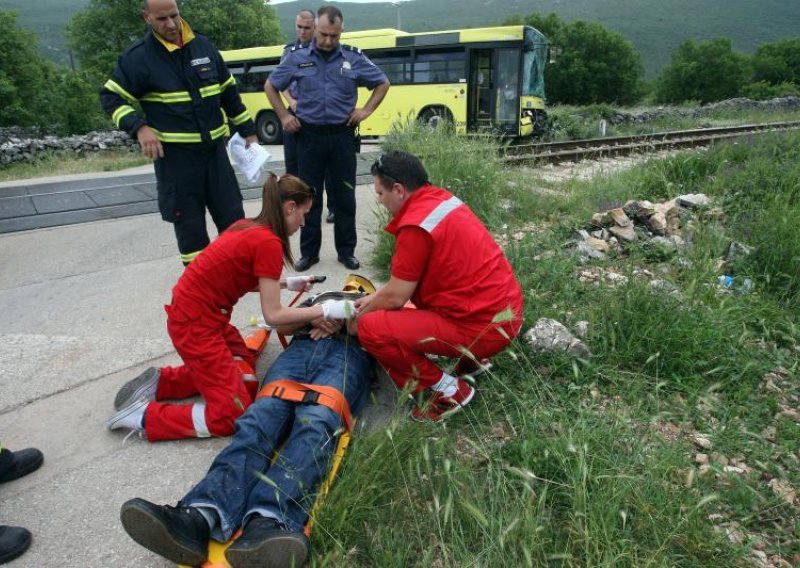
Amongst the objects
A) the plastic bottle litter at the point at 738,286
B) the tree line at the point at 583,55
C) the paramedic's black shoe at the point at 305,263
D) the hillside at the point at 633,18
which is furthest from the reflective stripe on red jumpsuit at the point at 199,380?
the hillside at the point at 633,18

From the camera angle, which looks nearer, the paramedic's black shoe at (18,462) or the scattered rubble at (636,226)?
the paramedic's black shoe at (18,462)

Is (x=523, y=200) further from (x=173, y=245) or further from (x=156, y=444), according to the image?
(x=156, y=444)

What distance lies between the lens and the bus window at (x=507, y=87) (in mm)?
13664

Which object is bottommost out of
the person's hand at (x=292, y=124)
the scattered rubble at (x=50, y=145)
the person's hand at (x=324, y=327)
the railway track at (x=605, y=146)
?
the scattered rubble at (x=50, y=145)

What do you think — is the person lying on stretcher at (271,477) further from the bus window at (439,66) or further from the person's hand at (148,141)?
the bus window at (439,66)

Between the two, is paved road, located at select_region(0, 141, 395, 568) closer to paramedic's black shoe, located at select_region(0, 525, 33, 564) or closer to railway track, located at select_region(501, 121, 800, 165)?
paramedic's black shoe, located at select_region(0, 525, 33, 564)

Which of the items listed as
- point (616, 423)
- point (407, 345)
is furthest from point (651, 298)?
point (407, 345)

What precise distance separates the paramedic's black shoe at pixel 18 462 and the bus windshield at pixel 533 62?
1322 cm

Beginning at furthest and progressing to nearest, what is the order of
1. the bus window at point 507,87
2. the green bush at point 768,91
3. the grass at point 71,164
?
the green bush at point 768,91 → the bus window at point 507,87 → the grass at point 71,164

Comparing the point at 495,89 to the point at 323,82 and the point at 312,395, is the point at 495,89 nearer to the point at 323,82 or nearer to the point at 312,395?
the point at 323,82

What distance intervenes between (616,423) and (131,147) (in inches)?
661

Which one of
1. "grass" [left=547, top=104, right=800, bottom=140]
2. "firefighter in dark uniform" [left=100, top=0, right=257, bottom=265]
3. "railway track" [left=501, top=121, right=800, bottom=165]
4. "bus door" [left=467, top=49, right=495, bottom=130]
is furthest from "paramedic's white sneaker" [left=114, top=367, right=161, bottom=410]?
"grass" [left=547, top=104, right=800, bottom=140]

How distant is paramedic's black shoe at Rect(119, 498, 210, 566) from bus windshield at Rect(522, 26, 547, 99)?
13475 mm

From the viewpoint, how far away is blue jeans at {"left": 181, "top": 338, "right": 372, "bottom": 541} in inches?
78.2
